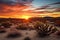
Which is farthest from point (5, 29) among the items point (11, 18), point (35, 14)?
point (35, 14)

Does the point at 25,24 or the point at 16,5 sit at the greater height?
the point at 16,5

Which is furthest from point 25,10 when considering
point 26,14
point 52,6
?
point 52,6

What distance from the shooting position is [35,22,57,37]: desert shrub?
6.09 m

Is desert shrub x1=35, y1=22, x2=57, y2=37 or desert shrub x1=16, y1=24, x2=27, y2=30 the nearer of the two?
desert shrub x1=35, y1=22, x2=57, y2=37

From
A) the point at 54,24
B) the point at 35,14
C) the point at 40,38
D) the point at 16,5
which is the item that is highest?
the point at 16,5

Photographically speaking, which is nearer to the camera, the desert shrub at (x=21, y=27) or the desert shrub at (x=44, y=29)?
the desert shrub at (x=44, y=29)

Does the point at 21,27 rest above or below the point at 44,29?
above

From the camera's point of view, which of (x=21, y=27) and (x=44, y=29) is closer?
(x=44, y=29)

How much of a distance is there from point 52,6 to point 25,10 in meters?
1.07

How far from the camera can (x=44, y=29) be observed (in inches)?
243

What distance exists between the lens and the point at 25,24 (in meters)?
6.34

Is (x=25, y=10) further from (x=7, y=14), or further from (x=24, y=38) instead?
(x=24, y=38)

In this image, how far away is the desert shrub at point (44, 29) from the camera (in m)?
Answer: 6.09

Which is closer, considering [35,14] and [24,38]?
[24,38]
